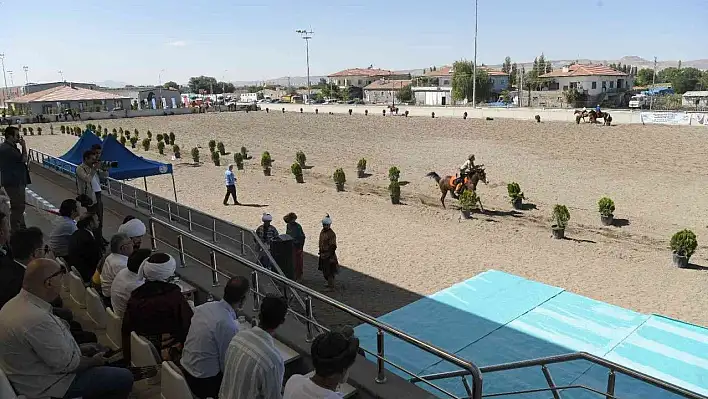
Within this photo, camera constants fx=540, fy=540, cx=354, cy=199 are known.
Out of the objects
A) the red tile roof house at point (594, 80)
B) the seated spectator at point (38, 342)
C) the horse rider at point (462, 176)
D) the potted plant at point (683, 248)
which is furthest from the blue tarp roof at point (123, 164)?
the red tile roof house at point (594, 80)

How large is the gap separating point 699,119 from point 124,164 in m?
35.7

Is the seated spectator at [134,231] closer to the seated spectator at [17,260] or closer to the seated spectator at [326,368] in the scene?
the seated spectator at [17,260]

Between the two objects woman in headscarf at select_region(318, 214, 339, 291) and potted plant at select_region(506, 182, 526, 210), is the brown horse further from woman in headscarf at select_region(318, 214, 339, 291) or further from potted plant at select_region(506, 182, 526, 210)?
woman in headscarf at select_region(318, 214, 339, 291)

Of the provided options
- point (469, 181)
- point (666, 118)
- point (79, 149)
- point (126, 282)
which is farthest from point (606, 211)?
point (666, 118)

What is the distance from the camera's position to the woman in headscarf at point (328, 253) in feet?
33.2

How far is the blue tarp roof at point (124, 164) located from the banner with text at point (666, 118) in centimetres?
3428

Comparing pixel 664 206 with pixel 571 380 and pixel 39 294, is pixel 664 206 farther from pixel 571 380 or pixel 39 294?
pixel 39 294

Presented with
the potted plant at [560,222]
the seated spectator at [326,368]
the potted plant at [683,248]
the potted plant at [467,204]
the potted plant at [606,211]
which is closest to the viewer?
the seated spectator at [326,368]

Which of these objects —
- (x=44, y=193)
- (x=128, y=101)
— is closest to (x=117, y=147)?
(x=44, y=193)

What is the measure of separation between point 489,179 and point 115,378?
1991cm

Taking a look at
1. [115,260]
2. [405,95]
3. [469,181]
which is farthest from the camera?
[405,95]

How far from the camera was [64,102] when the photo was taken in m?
74.8

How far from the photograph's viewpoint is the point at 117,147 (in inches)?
592

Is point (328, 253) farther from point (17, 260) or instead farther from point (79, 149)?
point (79, 149)
